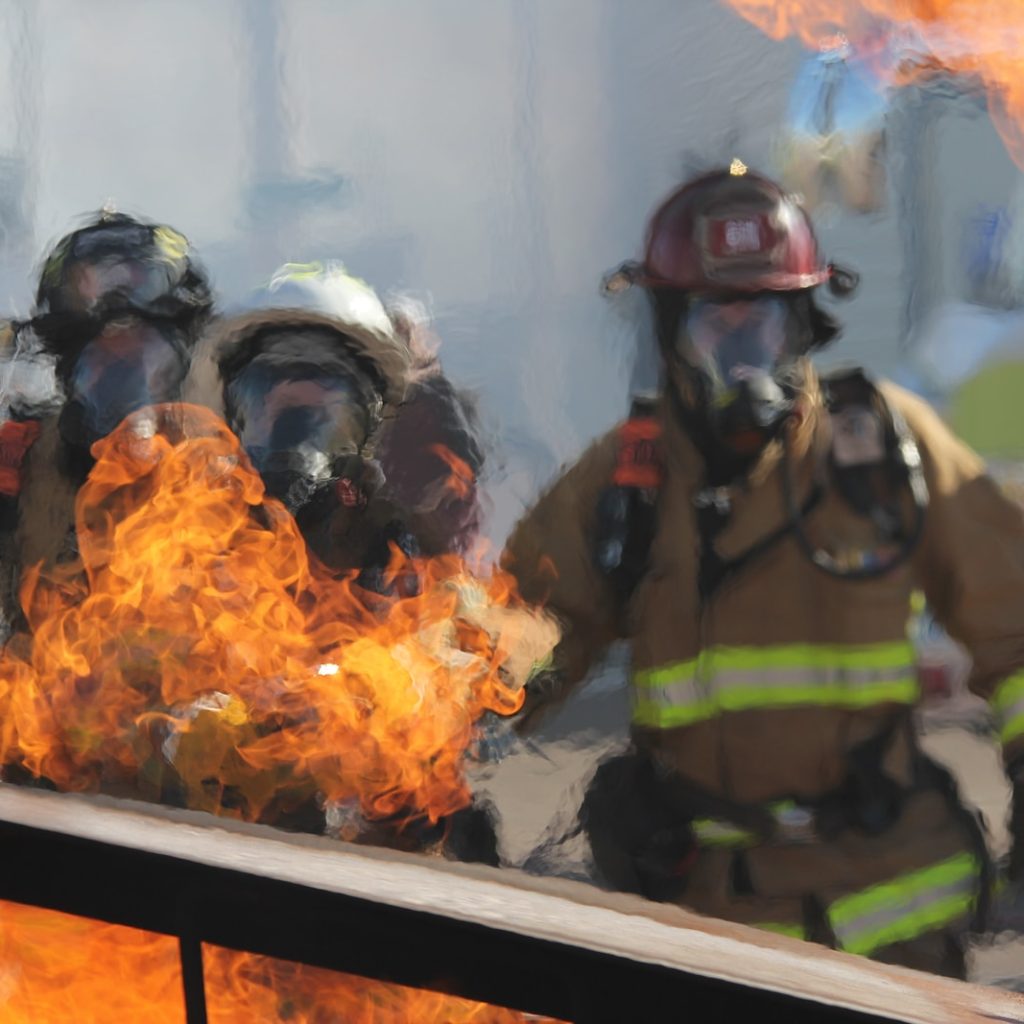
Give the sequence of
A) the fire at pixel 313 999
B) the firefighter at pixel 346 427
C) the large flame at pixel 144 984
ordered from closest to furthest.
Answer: the fire at pixel 313 999, the large flame at pixel 144 984, the firefighter at pixel 346 427

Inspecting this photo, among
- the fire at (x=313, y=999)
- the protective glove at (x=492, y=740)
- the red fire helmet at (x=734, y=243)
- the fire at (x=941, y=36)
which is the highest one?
the fire at (x=941, y=36)

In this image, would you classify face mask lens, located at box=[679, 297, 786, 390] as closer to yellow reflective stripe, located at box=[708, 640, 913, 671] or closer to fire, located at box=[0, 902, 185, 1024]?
yellow reflective stripe, located at box=[708, 640, 913, 671]

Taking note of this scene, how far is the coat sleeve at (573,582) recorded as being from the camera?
8.86 feet

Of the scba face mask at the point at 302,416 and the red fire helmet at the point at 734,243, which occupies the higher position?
the red fire helmet at the point at 734,243

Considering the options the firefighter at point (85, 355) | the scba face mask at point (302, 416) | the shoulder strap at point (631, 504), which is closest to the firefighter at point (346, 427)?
the scba face mask at point (302, 416)

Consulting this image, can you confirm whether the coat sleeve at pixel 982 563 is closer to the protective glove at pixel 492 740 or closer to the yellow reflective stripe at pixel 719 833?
the yellow reflective stripe at pixel 719 833

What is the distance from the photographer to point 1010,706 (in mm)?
2404

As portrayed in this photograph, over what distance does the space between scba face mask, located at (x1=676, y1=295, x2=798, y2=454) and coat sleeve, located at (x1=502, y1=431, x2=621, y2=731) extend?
240 mm

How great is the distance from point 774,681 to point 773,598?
0.58 ft

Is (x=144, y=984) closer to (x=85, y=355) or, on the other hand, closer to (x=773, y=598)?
(x=773, y=598)

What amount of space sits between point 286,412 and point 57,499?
2.97ft


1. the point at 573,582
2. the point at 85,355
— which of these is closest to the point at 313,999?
the point at 573,582

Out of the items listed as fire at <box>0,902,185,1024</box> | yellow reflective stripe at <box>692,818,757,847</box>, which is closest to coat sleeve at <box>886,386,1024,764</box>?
yellow reflective stripe at <box>692,818,757,847</box>

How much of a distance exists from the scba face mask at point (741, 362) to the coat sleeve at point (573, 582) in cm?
24
